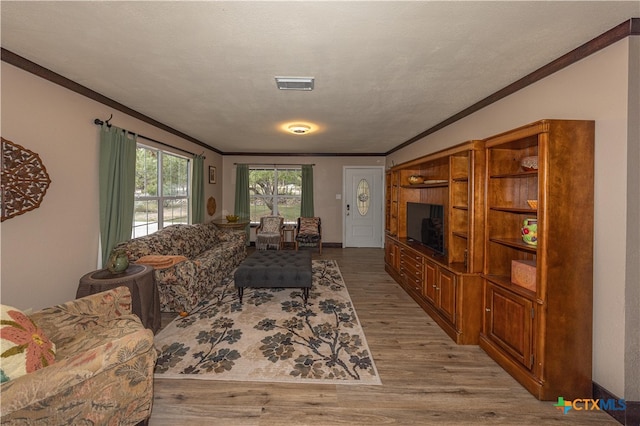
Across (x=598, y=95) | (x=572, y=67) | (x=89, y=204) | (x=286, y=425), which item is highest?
(x=572, y=67)

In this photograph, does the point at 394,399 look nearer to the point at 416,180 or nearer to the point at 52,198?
the point at 416,180

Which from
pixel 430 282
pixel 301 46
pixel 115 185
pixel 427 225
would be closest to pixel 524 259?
pixel 430 282

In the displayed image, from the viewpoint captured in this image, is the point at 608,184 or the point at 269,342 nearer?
the point at 608,184

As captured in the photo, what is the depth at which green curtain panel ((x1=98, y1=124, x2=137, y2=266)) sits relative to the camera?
3.11 m

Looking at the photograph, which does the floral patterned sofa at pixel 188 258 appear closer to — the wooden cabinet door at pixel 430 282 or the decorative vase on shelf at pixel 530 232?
the wooden cabinet door at pixel 430 282

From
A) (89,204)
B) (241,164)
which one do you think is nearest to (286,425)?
(89,204)

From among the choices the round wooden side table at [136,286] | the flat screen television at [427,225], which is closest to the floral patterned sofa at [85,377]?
the round wooden side table at [136,286]

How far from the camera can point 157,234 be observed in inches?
156

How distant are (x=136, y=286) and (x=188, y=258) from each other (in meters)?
1.54

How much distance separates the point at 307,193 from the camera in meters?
7.38

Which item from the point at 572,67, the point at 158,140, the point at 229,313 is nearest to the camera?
the point at 572,67

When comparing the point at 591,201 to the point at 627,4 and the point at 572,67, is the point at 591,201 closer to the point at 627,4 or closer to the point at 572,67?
the point at 572,67

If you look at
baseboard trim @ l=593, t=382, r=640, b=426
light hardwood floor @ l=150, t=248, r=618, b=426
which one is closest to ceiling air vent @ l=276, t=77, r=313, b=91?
light hardwood floor @ l=150, t=248, r=618, b=426

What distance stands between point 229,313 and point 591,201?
359cm
